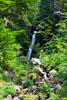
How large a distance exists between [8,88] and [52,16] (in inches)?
364

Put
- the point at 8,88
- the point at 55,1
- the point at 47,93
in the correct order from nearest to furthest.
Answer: the point at 8,88 < the point at 47,93 < the point at 55,1

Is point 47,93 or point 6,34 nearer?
point 47,93

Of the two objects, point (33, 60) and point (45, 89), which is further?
point (33, 60)

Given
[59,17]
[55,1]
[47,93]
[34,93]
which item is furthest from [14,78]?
[55,1]

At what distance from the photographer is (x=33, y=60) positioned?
934cm

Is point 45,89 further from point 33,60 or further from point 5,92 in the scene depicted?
point 33,60

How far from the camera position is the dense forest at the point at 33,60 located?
16.7 ft

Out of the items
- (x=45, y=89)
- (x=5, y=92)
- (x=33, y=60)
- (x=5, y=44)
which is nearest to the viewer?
(x=5, y=92)

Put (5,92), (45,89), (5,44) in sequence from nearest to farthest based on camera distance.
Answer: (5,92)
(45,89)
(5,44)

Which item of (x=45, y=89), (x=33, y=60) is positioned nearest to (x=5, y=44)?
(x=45, y=89)

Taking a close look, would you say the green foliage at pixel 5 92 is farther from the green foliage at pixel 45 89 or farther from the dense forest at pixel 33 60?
the green foliage at pixel 45 89

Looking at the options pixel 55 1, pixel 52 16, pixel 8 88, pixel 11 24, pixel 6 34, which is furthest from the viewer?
pixel 55 1

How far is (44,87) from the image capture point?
19.4ft

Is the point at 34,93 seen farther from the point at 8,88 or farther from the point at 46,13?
the point at 46,13
